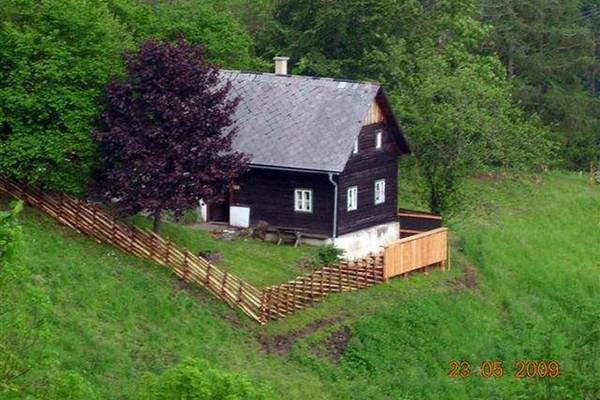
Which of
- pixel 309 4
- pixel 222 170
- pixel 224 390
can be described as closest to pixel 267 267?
pixel 222 170

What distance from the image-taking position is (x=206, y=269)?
41.9 metres

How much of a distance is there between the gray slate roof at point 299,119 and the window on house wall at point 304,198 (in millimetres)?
1057

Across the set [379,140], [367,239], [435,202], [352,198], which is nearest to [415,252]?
[367,239]

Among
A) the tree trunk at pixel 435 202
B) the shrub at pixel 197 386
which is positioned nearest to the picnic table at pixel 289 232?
the tree trunk at pixel 435 202

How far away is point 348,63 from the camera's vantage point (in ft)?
210

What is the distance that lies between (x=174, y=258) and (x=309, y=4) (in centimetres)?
2498

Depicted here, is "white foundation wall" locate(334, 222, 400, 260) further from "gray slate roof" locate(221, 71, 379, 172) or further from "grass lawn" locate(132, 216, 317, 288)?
"gray slate roof" locate(221, 71, 379, 172)

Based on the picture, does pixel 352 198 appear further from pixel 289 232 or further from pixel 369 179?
pixel 289 232

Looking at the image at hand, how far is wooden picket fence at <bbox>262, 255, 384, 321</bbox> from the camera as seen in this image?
41.8 metres

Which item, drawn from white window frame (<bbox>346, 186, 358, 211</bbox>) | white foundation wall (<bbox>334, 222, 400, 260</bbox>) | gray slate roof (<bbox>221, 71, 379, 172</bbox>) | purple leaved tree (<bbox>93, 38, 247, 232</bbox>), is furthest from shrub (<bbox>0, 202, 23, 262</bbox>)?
white window frame (<bbox>346, 186, 358, 211</bbox>)

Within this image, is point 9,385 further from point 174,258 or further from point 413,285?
point 413,285

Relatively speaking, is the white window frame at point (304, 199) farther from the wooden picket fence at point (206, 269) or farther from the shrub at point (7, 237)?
the shrub at point (7, 237)

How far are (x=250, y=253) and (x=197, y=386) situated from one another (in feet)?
64.8

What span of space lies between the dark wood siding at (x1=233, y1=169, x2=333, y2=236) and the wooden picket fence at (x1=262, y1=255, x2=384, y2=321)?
243 centimetres
